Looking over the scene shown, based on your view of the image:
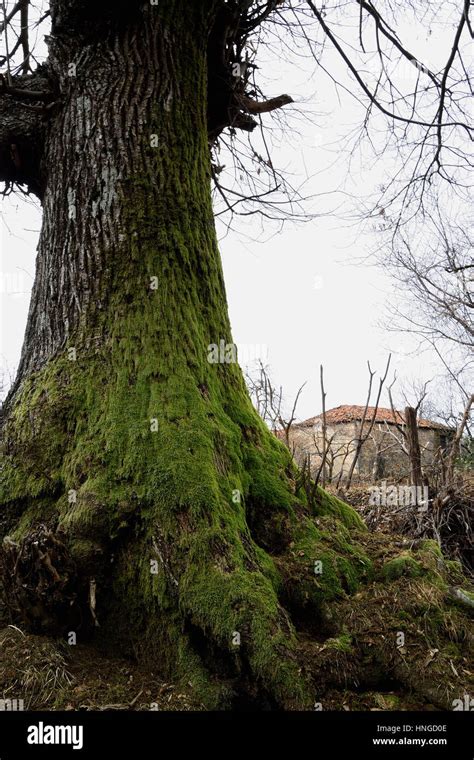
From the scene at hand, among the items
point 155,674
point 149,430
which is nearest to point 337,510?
point 149,430

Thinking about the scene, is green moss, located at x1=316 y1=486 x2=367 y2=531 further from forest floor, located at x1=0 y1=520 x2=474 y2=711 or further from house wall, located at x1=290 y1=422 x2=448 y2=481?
forest floor, located at x1=0 y1=520 x2=474 y2=711

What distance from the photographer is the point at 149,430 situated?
319 cm

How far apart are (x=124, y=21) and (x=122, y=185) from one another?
138cm

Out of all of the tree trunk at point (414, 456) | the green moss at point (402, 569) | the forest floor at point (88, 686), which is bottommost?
the forest floor at point (88, 686)

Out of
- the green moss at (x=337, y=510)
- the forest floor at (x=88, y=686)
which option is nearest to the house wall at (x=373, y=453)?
the green moss at (x=337, y=510)

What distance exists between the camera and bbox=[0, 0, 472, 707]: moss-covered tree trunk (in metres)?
2.81

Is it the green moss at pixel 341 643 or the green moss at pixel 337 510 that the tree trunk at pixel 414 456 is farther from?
the green moss at pixel 341 643

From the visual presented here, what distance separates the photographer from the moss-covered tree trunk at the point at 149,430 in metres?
2.81

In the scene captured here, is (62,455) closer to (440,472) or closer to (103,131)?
(103,131)

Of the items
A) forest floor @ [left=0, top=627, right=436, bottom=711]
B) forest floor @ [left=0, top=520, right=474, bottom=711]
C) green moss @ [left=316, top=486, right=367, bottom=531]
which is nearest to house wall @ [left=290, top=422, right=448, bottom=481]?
green moss @ [left=316, top=486, right=367, bottom=531]

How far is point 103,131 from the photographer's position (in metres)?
3.92

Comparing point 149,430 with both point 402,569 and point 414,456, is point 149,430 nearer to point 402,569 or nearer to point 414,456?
point 402,569
